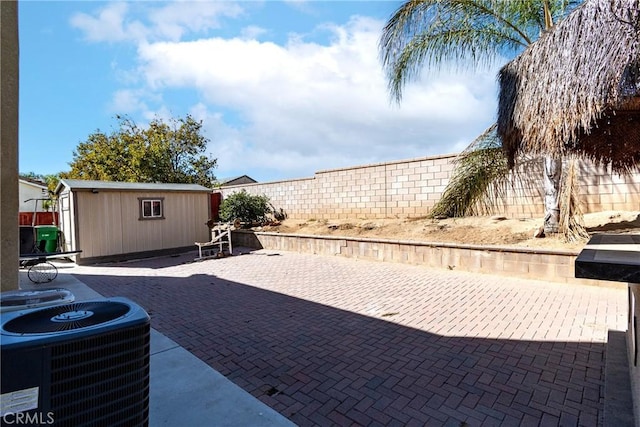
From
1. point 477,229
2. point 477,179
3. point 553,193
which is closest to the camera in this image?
point 553,193

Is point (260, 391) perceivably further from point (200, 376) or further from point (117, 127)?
point (117, 127)

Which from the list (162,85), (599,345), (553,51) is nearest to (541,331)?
(599,345)

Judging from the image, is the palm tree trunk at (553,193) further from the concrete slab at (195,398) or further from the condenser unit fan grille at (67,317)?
the condenser unit fan grille at (67,317)

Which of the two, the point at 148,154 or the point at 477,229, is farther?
the point at 148,154

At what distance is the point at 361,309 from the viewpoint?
4.96 m

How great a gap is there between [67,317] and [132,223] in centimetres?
1029

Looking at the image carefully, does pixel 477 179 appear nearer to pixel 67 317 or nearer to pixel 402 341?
pixel 402 341

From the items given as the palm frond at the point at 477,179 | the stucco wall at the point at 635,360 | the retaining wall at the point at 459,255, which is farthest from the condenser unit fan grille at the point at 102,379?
the palm frond at the point at 477,179

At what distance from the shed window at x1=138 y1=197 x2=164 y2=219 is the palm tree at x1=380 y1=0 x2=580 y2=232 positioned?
28.1 ft

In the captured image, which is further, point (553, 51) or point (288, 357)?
point (553, 51)

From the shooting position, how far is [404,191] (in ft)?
34.7

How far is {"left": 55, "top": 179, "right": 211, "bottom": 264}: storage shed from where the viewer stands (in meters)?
9.50

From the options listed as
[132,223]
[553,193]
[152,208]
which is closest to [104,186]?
[132,223]

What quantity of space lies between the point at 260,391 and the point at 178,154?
20.0 m
